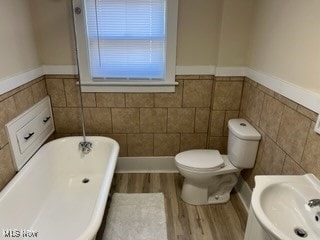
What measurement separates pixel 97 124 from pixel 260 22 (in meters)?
1.75

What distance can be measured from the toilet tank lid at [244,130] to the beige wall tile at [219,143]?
1.19 feet

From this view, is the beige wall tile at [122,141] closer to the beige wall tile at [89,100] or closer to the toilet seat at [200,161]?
the beige wall tile at [89,100]

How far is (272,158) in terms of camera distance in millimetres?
1689

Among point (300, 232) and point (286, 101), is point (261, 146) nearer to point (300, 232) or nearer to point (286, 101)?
point (286, 101)

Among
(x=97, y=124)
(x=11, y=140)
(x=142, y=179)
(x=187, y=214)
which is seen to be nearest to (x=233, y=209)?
(x=187, y=214)

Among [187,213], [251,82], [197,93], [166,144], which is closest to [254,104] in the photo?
[251,82]

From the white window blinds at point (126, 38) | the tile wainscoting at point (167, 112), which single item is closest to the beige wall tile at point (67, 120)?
the tile wainscoting at point (167, 112)

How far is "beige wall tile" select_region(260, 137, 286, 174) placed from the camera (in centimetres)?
159

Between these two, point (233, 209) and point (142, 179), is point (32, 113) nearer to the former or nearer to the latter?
point (142, 179)

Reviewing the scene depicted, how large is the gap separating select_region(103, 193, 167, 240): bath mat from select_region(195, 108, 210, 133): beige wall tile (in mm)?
777

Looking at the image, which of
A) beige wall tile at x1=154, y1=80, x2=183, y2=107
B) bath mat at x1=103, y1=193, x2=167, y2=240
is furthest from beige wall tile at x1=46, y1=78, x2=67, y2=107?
bath mat at x1=103, y1=193, x2=167, y2=240

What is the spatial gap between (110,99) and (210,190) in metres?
1.30

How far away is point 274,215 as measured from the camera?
1.15 m

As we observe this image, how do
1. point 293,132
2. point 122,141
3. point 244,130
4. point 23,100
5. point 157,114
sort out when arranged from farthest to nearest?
point 122,141, point 157,114, point 244,130, point 23,100, point 293,132
